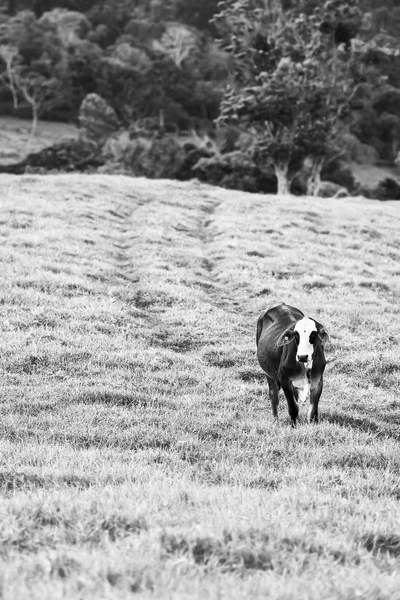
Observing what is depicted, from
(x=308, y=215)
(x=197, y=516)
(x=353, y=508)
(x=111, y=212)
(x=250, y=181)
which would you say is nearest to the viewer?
(x=197, y=516)

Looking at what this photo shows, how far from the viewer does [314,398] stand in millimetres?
10891

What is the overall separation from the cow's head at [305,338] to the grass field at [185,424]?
3.47 ft

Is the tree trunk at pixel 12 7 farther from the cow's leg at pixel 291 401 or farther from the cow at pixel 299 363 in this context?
the cow's leg at pixel 291 401

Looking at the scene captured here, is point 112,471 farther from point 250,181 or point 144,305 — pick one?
point 250,181

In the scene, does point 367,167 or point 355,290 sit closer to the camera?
point 355,290

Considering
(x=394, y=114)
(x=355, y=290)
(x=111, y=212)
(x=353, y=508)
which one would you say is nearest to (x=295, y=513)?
(x=353, y=508)

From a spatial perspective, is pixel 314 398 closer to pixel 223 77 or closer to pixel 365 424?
pixel 365 424

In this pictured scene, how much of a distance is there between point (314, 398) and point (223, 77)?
102 m

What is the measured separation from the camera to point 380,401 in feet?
41.0

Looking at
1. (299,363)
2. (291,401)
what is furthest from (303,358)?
(291,401)

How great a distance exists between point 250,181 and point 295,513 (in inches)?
2380

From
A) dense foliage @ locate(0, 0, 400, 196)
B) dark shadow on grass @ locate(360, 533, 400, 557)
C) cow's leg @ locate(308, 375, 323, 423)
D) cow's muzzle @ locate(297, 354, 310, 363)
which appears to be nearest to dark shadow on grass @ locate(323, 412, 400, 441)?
cow's leg @ locate(308, 375, 323, 423)

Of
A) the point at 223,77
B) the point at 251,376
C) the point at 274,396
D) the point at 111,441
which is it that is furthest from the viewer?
the point at 223,77

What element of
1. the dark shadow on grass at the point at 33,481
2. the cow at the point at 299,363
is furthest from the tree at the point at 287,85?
the dark shadow on grass at the point at 33,481
